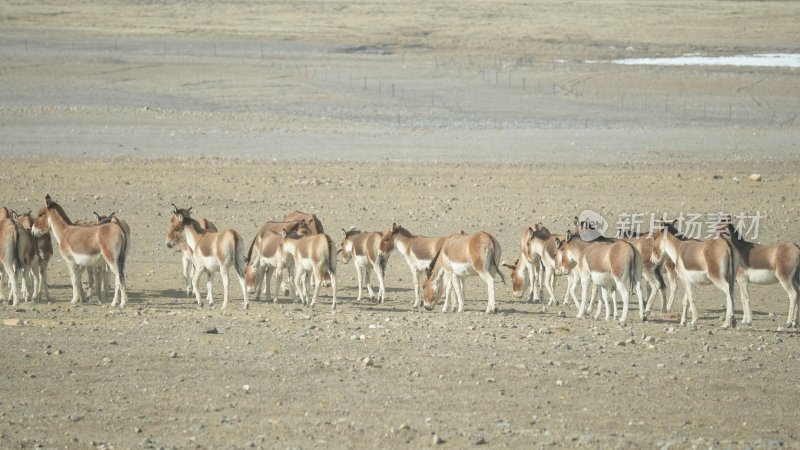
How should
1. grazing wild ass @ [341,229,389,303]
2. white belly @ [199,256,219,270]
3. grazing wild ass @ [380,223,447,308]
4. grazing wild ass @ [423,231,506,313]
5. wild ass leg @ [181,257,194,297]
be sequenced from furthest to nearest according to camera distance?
wild ass leg @ [181,257,194,297] < grazing wild ass @ [341,229,389,303] < grazing wild ass @ [380,223,447,308] < white belly @ [199,256,219,270] < grazing wild ass @ [423,231,506,313]

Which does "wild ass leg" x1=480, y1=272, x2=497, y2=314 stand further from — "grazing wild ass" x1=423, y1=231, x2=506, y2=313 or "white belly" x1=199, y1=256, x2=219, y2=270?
"white belly" x1=199, y1=256, x2=219, y2=270

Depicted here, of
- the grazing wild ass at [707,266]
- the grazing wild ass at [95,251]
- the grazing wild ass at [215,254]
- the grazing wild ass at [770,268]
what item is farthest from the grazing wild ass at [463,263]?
the grazing wild ass at [95,251]

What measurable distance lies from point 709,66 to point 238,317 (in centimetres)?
5396

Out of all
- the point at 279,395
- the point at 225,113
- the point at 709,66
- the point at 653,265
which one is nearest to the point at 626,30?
the point at 709,66

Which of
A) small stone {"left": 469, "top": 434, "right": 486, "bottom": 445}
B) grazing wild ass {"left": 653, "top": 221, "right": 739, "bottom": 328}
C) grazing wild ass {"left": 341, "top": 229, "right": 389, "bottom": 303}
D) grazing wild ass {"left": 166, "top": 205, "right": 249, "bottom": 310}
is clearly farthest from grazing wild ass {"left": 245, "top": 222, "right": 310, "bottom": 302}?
small stone {"left": 469, "top": 434, "right": 486, "bottom": 445}

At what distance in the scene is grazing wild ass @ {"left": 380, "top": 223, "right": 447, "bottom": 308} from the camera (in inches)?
814

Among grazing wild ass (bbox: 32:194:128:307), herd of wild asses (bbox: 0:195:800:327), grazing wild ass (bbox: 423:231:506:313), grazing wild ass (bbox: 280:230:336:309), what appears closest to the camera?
herd of wild asses (bbox: 0:195:800:327)

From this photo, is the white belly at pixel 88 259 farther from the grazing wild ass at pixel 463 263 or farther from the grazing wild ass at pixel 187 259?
the grazing wild ass at pixel 463 263

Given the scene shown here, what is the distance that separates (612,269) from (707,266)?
1.33 m

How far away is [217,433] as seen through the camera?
41.7 ft

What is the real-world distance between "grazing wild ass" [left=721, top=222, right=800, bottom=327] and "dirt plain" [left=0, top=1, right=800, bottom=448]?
1.47 feet

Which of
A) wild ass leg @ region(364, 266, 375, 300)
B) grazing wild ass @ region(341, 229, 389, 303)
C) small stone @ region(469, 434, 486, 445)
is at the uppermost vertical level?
grazing wild ass @ region(341, 229, 389, 303)

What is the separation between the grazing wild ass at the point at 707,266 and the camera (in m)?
17.9

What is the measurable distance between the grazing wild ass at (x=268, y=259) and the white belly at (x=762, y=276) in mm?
7030
